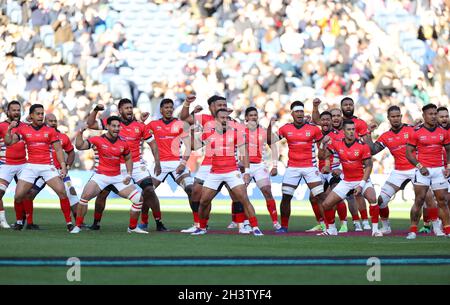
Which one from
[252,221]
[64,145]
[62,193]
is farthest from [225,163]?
[64,145]

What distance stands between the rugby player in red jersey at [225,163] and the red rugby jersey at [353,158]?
1959 mm

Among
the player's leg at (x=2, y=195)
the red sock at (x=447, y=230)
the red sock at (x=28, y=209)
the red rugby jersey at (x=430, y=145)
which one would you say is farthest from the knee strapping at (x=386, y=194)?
the player's leg at (x=2, y=195)

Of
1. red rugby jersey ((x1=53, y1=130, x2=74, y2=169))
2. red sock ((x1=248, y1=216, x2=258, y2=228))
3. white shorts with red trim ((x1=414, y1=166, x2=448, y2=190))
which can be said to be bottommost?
red sock ((x1=248, y1=216, x2=258, y2=228))

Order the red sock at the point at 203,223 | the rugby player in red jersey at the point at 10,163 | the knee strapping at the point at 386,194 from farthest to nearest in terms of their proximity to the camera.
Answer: the rugby player in red jersey at the point at 10,163
the knee strapping at the point at 386,194
the red sock at the point at 203,223

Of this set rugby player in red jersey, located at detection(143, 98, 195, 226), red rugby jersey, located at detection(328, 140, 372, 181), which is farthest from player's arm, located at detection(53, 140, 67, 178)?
red rugby jersey, located at detection(328, 140, 372, 181)

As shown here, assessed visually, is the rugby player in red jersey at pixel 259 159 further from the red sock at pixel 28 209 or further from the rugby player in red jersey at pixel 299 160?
the red sock at pixel 28 209

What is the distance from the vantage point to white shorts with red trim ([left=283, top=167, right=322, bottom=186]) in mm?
20531

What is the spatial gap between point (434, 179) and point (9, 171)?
336 inches

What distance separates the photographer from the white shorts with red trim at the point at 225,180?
1912 centimetres

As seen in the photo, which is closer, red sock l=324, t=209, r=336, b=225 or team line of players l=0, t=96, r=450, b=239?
team line of players l=0, t=96, r=450, b=239

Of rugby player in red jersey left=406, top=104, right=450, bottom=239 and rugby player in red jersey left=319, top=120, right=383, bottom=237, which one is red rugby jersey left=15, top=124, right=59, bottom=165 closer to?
rugby player in red jersey left=319, top=120, right=383, bottom=237

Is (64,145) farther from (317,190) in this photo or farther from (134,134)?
(317,190)

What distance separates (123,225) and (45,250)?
6.94 m

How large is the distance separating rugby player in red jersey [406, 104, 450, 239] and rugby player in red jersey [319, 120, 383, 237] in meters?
0.94
